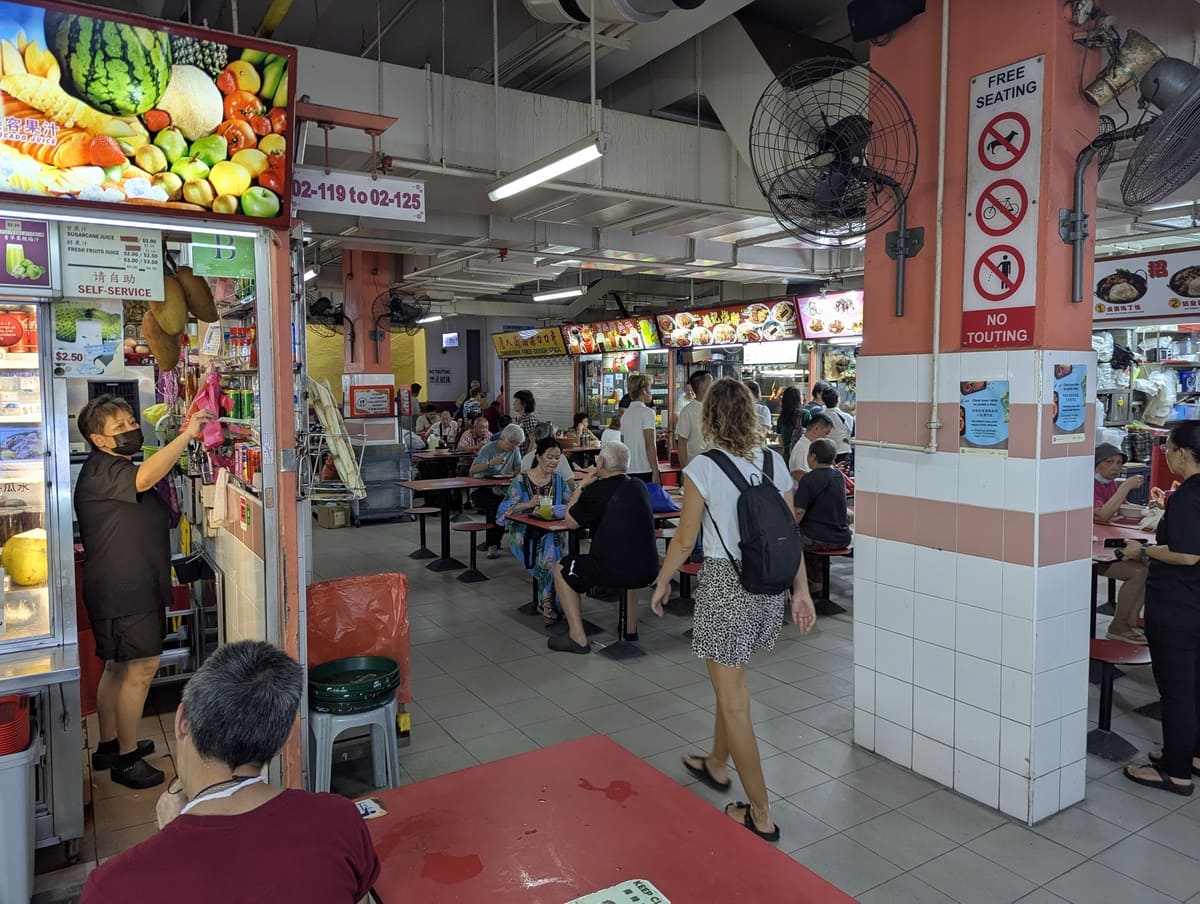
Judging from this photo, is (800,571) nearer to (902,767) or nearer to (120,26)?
(902,767)

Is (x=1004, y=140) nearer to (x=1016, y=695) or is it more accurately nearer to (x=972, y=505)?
(x=972, y=505)

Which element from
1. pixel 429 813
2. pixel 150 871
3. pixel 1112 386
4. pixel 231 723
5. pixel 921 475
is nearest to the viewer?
pixel 150 871

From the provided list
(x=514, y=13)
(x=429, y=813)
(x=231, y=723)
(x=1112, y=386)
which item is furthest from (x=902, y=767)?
(x=1112, y=386)

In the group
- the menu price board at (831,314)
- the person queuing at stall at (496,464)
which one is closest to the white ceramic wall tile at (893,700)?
the person queuing at stall at (496,464)

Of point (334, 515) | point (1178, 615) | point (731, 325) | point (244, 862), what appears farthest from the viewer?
point (731, 325)

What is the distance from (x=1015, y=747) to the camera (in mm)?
3355

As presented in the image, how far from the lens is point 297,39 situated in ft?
22.1

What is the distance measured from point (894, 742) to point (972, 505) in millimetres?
1273

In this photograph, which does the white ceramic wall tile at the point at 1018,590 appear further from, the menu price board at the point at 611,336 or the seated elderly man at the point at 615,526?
the menu price board at the point at 611,336

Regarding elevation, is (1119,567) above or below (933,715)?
above

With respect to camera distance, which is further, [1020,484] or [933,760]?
[933,760]

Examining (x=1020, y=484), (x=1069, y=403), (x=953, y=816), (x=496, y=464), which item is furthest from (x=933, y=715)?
(x=496, y=464)

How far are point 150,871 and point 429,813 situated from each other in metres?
0.71

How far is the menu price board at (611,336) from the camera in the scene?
12633mm
